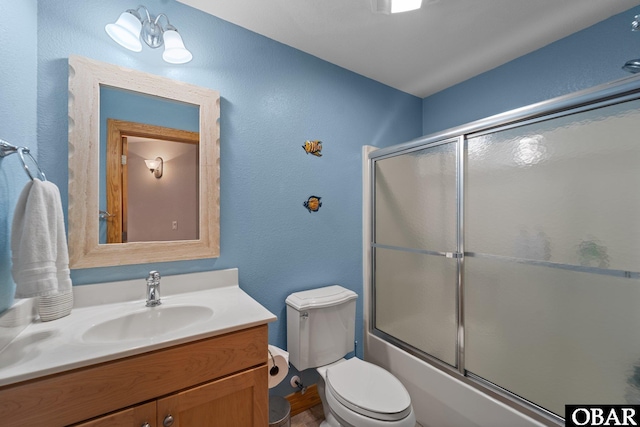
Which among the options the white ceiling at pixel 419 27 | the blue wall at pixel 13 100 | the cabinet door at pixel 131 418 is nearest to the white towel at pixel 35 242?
the blue wall at pixel 13 100

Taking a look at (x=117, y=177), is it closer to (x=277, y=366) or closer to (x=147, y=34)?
(x=147, y=34)

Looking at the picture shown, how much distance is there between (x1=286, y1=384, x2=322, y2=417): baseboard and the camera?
5.57 feet

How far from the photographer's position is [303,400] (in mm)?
1739

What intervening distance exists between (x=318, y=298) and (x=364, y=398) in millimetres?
561

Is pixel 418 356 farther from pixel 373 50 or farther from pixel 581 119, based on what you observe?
pixel 373 50

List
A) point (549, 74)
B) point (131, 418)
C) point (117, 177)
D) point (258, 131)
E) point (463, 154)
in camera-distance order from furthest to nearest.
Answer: point (549, 74), point (258, 131), point (463, 154), point (117, 177), point (131, 418)

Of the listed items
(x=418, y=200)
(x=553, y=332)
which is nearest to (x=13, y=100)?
(x=418, y=200)

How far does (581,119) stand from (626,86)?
0.16 m

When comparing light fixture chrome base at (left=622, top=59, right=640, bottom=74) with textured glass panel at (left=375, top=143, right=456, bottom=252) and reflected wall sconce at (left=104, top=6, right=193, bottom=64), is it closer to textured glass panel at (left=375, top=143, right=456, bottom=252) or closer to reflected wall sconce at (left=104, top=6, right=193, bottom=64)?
textured glass panel at (left=375, top=143, right=456, bottom=252)

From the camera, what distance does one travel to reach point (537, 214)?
1239 millimetres

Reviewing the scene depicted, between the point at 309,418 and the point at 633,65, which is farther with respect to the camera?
the point at 309,418

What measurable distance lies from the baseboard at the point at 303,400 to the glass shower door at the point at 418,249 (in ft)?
2.08

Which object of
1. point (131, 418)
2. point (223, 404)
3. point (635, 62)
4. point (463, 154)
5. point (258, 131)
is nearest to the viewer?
point (131, 418)

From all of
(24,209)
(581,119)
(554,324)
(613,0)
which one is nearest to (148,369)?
(24,209)
